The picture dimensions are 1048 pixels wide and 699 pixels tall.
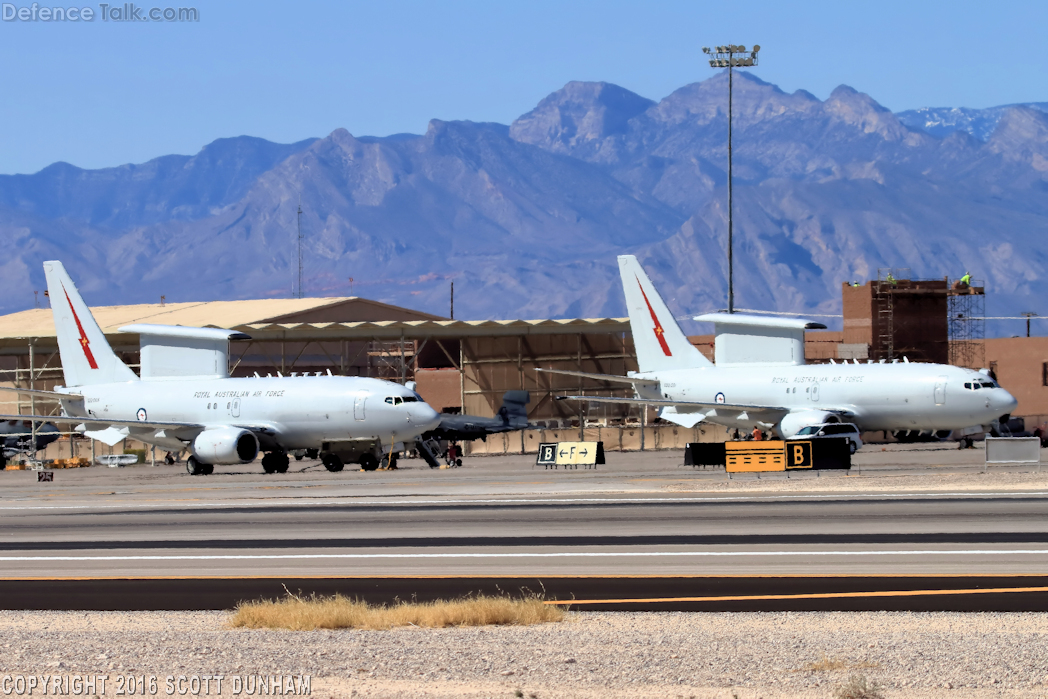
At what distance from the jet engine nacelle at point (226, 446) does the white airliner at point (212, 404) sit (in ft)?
0.15

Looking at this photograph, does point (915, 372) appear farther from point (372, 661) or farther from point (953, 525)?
point (372, 661)

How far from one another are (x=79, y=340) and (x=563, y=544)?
47422 millimetres

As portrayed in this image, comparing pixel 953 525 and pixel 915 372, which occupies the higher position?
pixel 915 372

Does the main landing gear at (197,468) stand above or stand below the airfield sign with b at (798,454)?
below

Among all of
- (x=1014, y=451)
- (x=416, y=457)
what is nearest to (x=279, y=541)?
(x=1014, y=451)

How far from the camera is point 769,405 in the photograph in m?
63.5

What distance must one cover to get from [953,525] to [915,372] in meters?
31.4

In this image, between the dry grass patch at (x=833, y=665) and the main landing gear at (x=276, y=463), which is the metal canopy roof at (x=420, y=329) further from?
the dry grass patch at (x=833, y=665)

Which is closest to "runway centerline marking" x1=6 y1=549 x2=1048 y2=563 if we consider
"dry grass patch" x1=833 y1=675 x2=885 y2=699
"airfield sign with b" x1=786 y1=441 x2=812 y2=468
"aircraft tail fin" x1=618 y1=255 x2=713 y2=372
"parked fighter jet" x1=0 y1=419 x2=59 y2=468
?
"dry grass patch" x1=833 y1=675 x2=885 y2=699

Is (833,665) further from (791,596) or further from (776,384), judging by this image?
(776,384)

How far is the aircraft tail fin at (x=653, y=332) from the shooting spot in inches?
2734

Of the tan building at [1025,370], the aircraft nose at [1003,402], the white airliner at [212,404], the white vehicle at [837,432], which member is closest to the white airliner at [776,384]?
the aircraft nose at [1003,402]

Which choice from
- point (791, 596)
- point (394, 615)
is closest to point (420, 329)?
point (791, 596)

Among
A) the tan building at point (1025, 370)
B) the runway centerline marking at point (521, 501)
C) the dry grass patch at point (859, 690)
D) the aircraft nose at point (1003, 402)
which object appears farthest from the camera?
the tan building at point (1025, 370)
